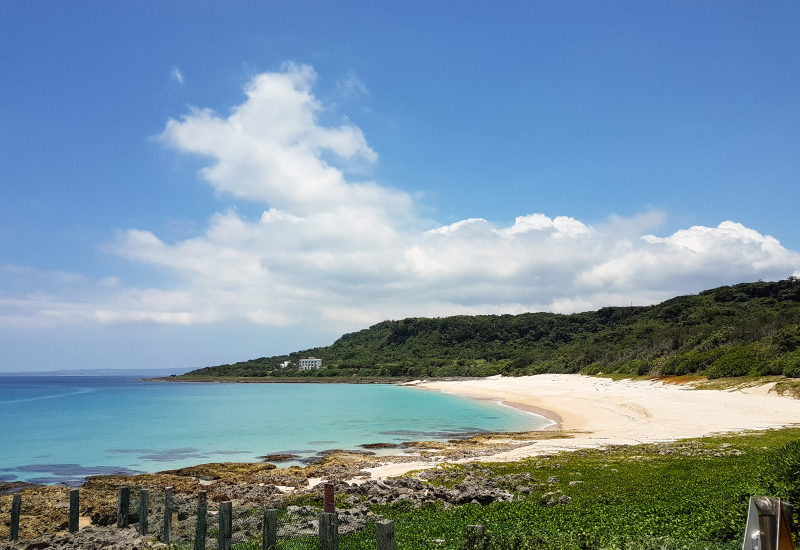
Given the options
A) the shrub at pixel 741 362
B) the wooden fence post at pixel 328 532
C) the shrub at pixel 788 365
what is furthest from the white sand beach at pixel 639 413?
the wooden fence post at pixel 328 532

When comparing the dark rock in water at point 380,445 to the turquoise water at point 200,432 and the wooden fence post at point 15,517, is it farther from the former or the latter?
the wooden fence post at point 15,517

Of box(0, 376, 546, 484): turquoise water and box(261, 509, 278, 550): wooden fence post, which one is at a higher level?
box(261, 509, 278, 550): wooden fence post

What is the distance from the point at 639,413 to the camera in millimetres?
44938

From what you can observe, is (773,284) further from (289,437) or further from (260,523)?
(260,523)

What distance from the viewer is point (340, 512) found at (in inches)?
569

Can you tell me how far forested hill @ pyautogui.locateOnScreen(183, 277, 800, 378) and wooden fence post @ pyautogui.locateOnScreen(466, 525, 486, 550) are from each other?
50.0 meters

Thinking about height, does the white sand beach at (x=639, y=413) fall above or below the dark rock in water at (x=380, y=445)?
above

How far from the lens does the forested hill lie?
60625mm

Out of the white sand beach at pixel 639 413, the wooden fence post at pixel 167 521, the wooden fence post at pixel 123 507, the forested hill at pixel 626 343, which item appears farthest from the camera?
the forested hill at pixel 626 343

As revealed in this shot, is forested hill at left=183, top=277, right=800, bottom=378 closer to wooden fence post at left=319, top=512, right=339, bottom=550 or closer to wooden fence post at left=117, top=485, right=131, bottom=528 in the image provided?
wooden fence post at left=319, top=512, right=339, bottom=550

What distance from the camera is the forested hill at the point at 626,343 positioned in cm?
6062

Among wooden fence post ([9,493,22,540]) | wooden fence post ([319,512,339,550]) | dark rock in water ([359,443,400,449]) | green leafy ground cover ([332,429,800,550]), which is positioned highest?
wooden fence post ([319,512,339,550])

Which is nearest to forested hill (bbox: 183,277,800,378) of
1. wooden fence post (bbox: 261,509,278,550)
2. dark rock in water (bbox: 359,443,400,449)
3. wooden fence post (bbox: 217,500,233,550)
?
dark rock in water (bbox: 359,443,400,449)

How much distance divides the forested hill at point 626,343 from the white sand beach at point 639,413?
22.2ft
